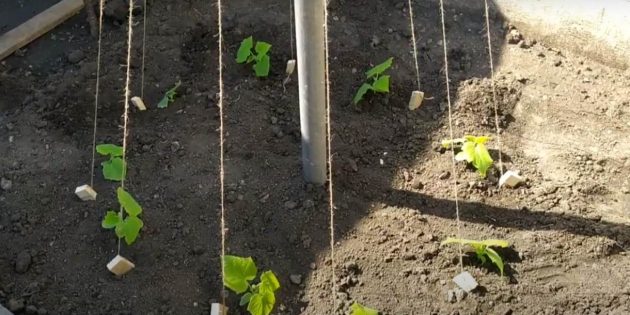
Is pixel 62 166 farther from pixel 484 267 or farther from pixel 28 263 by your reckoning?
pixel 484 267

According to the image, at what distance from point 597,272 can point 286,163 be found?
3.79 ft

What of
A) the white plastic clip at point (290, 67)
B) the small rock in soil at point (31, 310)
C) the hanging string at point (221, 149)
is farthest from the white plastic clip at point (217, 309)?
the white plastic clip at point (290, 67)

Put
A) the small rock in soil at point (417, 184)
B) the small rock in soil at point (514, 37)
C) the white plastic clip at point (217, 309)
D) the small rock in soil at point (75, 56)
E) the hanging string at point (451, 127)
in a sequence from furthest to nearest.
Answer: the small rock in soil at point (514, 37)
the small rock in soil at point (75, 56)
the small rock in soil at point (417, 184)
the hanging string at point (451, 127)
the white plastic clip at point (217, 309)

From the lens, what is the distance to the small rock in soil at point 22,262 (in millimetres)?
2361

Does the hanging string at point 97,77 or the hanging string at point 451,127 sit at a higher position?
the hanging string at point 97,77

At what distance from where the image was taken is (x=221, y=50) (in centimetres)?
320

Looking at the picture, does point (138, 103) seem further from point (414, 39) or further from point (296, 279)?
point (414, 39)

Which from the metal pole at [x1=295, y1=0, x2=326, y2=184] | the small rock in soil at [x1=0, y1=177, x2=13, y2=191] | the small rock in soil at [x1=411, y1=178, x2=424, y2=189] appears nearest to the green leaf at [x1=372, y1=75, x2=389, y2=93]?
the small rock in soil at [x1=411, y1=178, x2=424, y2=189]

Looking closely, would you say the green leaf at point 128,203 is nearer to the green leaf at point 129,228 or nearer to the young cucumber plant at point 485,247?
the green leaf at point 129,228

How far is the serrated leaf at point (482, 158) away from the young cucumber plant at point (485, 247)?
343mm

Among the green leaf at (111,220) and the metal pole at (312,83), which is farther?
the green leaf at (111,220)

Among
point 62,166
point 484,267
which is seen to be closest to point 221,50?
point 62,166

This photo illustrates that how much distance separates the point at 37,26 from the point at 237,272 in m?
1.81

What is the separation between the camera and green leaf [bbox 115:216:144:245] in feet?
7.74
